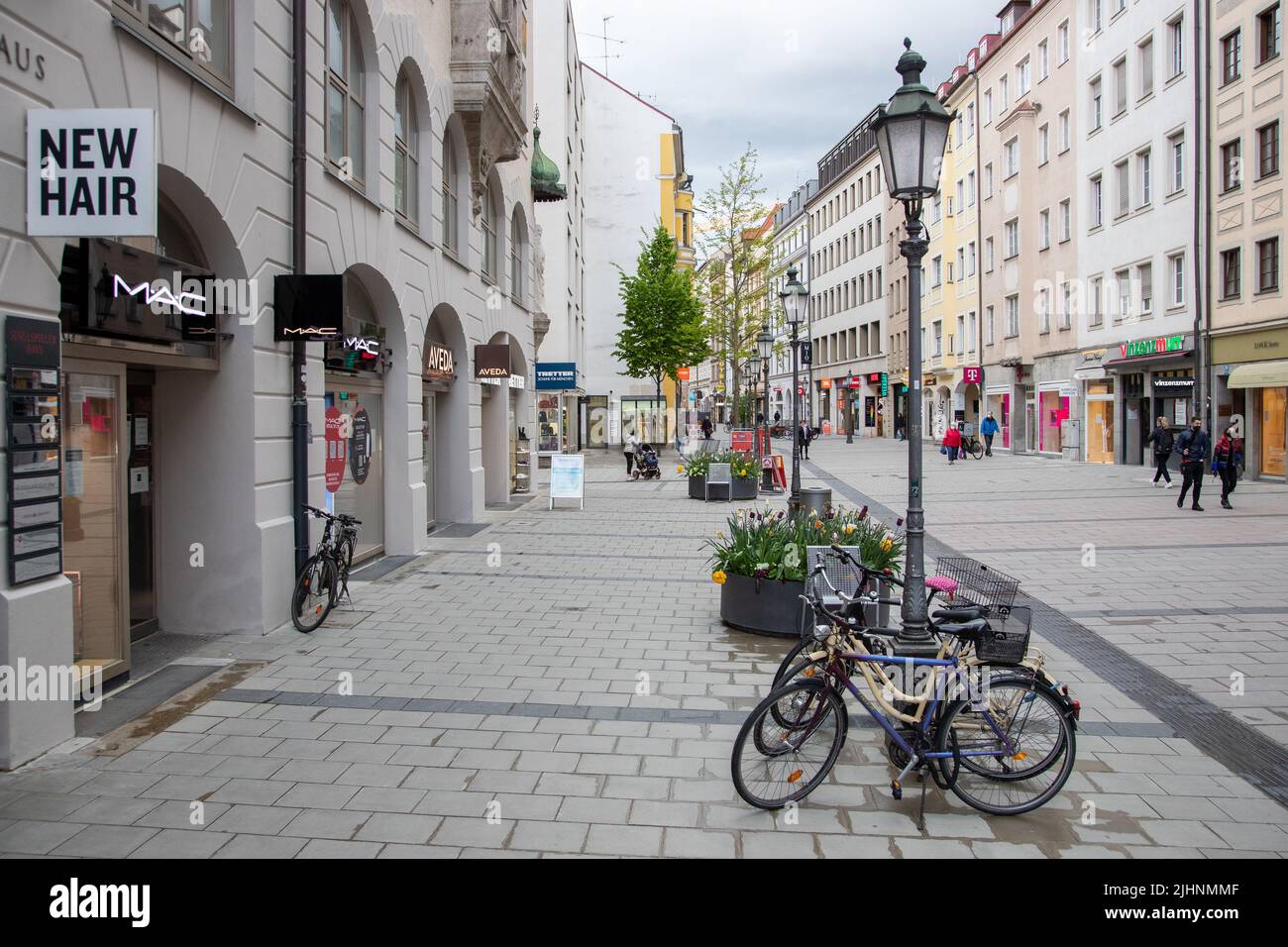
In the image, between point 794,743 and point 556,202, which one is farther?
point 556,202

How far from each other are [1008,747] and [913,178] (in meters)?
3.58

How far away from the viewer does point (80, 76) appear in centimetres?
604

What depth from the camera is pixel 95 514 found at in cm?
696

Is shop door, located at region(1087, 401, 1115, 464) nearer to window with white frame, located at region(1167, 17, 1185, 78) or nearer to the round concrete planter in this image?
window with white frame, located at region(1167, 17, 1185, 78)

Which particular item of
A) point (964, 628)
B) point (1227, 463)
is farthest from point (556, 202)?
point (964, 628)

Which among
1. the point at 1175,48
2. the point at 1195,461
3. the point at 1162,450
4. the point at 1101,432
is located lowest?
the point at 1195,461

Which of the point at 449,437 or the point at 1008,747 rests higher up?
the point at 449,437

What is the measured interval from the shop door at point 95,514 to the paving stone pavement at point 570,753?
958mm

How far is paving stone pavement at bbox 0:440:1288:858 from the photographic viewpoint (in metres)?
4.61

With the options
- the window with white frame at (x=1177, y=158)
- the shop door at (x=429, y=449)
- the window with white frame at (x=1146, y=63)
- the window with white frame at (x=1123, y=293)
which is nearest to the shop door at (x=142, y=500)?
the shop door at (x=429, y=449)

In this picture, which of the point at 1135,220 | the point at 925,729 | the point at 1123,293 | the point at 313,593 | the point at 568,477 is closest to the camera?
the point at 925,729

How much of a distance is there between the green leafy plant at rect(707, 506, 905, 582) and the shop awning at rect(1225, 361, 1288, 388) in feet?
62.1

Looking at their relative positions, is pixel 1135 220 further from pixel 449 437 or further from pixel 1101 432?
pixel 449 437
